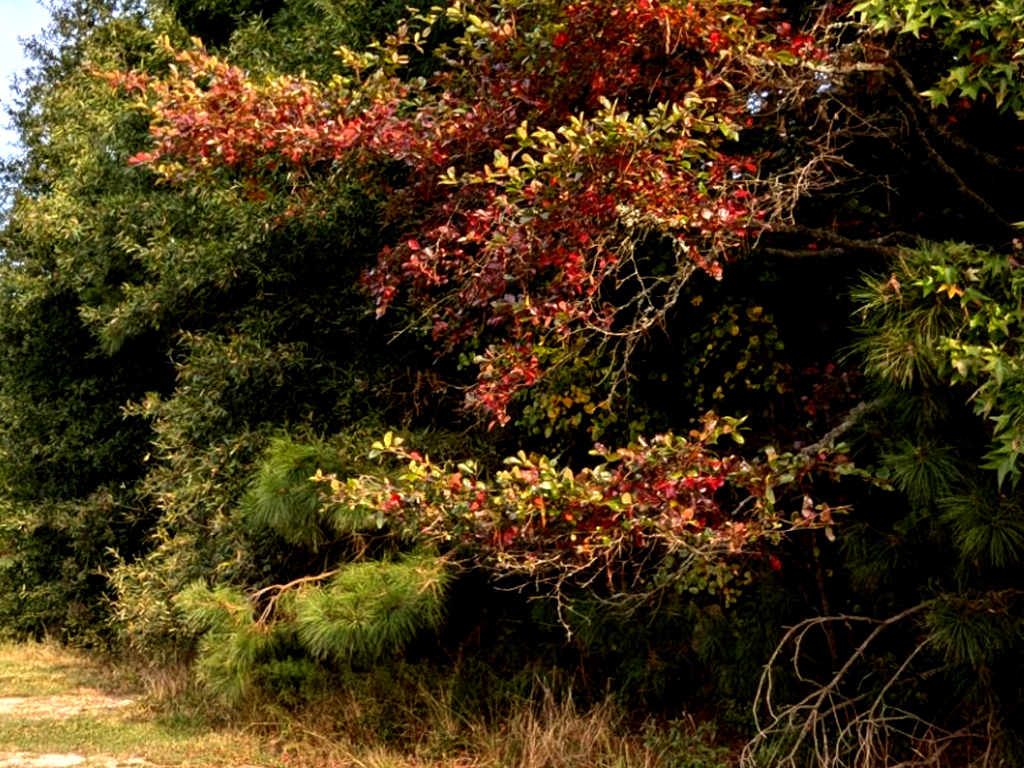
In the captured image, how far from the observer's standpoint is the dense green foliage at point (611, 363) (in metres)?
4.02

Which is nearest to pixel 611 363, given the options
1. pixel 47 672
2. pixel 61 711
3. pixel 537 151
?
pixel 537 151

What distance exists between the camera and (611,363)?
4809mm

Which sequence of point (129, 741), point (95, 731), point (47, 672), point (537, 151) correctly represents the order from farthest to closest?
point (47, 672) < point (95, 731) < point (129, 741) < point (537, 151)

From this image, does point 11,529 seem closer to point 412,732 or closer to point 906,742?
point 412,732

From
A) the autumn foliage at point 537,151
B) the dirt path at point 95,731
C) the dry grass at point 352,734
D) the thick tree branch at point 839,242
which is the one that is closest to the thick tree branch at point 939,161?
the thick tree branch at point 839,242

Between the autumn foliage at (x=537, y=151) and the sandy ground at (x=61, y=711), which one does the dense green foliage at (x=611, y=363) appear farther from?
the sandy ground at (x=61, y=711)

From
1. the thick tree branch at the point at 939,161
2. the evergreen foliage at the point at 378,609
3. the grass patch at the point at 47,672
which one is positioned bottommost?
the grass patch at the point at 47,672

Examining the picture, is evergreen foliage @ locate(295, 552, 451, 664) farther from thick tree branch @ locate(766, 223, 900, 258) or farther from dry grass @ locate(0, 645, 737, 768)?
thick tree branch @ locate(766, 223, 900, 258)

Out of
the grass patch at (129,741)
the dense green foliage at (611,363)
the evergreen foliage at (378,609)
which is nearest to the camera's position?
the dense green foliage at (611,363)

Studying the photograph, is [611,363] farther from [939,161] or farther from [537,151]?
[939,161]

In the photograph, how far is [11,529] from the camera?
1141 cm

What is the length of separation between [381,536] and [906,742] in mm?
2887

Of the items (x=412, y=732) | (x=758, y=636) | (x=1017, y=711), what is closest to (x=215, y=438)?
(x=412, y=732)

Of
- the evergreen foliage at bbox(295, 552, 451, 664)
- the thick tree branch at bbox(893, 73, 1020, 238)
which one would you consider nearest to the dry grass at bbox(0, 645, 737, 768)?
the evergreen foliage at bbox(295, 552, 451, 664)
